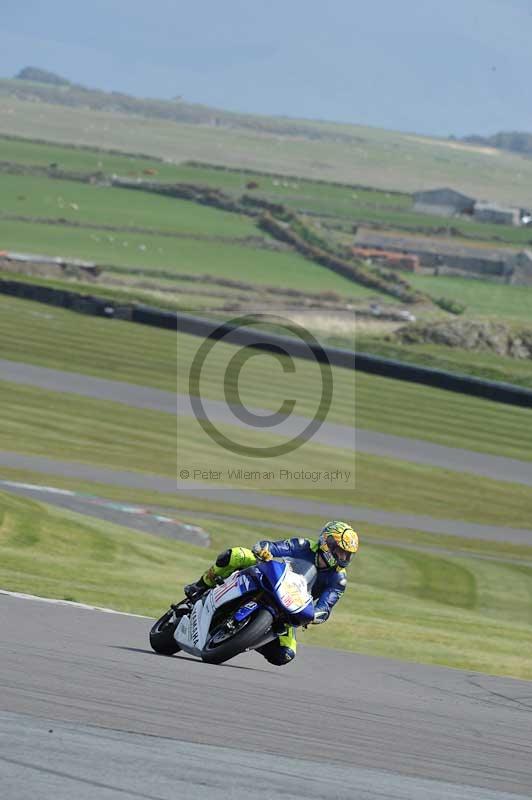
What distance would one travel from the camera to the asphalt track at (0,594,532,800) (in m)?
6.39

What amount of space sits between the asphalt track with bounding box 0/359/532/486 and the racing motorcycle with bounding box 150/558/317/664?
96.0 ft

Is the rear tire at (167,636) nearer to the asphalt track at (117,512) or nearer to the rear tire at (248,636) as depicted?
the rear tire at (248,636)

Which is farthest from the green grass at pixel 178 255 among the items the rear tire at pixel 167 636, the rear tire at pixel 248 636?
the rear tire at pixel 248 636

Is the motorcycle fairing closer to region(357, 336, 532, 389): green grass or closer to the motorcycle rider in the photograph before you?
the motorcycle rider

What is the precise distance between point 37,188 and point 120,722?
128m

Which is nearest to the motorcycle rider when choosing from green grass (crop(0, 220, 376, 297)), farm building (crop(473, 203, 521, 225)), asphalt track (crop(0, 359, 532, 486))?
asphalt track (crop(0, 359, 532, 486))

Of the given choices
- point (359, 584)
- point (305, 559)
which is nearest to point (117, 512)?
point (359, 584)

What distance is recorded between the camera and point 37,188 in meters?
131

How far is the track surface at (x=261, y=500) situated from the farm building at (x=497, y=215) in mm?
140110

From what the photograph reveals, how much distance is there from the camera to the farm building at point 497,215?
555 feet

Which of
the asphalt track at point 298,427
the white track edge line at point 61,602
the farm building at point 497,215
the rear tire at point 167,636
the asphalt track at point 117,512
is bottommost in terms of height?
the farm building at point 497,215

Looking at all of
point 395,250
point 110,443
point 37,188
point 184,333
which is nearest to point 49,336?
point 184,333

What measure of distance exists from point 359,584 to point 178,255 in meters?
79.4

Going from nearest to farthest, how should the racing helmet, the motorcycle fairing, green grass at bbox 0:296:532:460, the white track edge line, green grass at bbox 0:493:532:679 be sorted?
the motorcycle fairing
the racing helmet
the white track edge line
green grass at bbox 0:493:532:679
green grass at bbox 0:296:532:460
